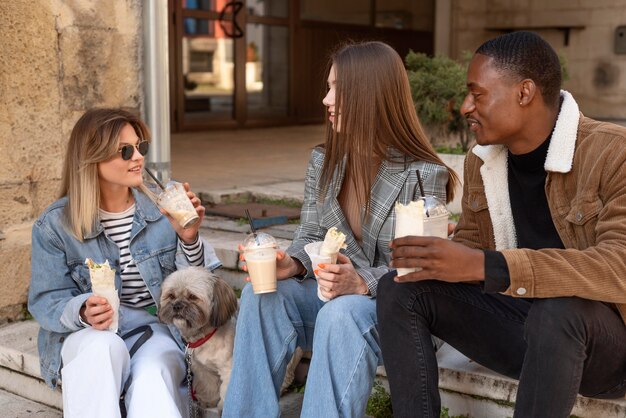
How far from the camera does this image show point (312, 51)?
1305 centimetres

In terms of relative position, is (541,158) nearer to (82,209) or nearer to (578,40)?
(82,209)

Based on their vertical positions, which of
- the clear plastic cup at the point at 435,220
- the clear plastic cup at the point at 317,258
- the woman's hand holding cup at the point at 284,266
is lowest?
the woman's hand holding cup at the point at 284,266

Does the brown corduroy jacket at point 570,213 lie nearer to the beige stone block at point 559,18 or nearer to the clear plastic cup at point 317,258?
the clear plastic cup at point 317,258

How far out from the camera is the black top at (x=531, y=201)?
109 inches

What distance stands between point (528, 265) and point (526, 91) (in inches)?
23.3

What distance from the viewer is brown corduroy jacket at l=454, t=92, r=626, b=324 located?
2.38 metres

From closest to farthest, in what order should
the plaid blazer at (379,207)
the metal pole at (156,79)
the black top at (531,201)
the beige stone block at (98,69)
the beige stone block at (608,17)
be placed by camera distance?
1. the black top at (531,201)
2. the plaid blazer at (379,207)
3. the beige stone block at (98,69)
4. the metal pole at (156,79)
5. the beige stone block at (608,17)

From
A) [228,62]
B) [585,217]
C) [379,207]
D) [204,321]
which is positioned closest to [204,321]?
[204,321]

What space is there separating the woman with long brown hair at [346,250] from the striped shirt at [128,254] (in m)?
0.50

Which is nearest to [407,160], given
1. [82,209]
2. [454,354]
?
[454,354]

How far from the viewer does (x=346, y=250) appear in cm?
327

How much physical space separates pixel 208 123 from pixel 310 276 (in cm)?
884

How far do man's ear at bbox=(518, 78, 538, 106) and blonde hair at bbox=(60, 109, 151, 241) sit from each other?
1.63 metres

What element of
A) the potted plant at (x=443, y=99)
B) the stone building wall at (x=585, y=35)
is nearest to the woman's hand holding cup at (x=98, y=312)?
the potted plant at (x=443, y=99)
